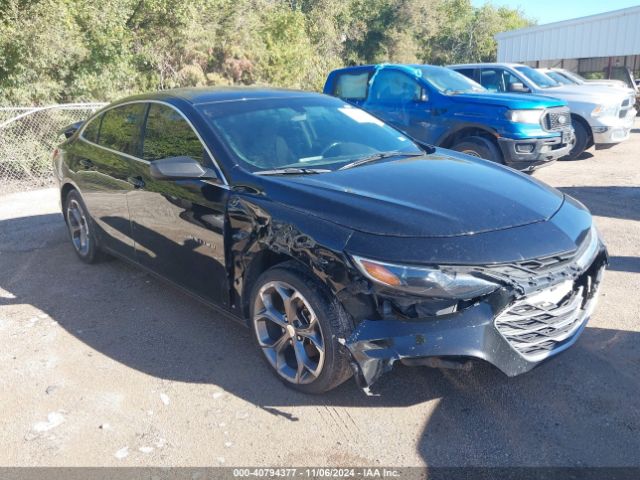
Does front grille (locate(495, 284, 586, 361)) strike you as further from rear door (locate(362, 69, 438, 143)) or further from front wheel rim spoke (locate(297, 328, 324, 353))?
rear door (locate(362, 69, 438, 143))

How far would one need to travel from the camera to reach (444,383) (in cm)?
346

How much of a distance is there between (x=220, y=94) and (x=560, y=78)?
1059 cm

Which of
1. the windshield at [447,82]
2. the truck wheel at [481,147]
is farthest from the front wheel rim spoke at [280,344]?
the windshield at [447,82]

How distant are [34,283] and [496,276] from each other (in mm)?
4234

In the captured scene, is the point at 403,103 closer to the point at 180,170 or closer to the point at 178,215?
the point at 178,215

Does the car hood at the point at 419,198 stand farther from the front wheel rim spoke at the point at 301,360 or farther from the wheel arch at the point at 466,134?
the wheel arch at the point at 466,134

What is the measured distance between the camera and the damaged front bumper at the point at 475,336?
281cm

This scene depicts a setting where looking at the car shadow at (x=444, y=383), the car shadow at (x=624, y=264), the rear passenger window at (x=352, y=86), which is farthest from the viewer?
the rear passenger window at (x=352, y=86)

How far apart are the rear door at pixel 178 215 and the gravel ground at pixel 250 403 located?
0.47m

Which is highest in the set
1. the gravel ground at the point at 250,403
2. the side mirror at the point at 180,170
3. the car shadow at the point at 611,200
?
the side mirror at the point at 180,170

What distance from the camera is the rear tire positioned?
5480 millimetres

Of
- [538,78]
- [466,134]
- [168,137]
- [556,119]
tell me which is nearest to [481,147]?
[466,134]

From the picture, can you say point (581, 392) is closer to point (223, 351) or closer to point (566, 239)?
point (566, 239)

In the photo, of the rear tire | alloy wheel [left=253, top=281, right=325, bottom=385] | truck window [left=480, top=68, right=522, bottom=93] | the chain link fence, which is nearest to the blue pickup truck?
truck window [left=480, top=68, right=522, bottom=93]
